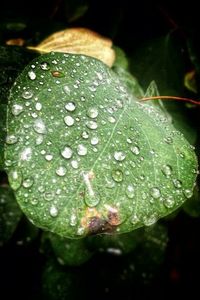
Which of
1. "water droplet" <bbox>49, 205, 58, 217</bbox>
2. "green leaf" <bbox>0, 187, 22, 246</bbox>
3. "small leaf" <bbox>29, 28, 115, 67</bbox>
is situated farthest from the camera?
"green leaf" <bbox>0, 187, 22, 246</bbox>

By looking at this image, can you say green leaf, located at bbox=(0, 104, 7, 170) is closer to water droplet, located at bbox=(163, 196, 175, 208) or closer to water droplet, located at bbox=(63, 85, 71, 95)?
water droplet, located at bbox=(63, 85, 71, 95)

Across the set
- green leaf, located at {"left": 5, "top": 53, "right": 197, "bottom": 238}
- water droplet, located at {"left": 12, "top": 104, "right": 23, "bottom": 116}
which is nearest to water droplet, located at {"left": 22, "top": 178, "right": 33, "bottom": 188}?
green leaf, located at {"left": 5, "top": 53, "right": 197, "bottom": 238}

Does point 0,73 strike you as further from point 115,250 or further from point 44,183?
point 115,250

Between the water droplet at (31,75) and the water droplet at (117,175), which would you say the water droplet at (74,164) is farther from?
the water droplet at (31,75)

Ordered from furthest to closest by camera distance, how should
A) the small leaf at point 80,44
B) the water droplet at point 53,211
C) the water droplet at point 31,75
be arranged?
1. the small leaf at point 80,44
2. the water droplet at point 31,75
3. the water droplet at point 53,211

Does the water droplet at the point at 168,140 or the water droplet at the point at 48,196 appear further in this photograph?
the water droplet at the point at 168,140

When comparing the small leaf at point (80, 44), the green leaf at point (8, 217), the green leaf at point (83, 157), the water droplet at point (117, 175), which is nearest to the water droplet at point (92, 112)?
the green leaf at point (83, 157)

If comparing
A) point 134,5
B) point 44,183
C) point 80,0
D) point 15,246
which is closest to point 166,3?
point 134,5
